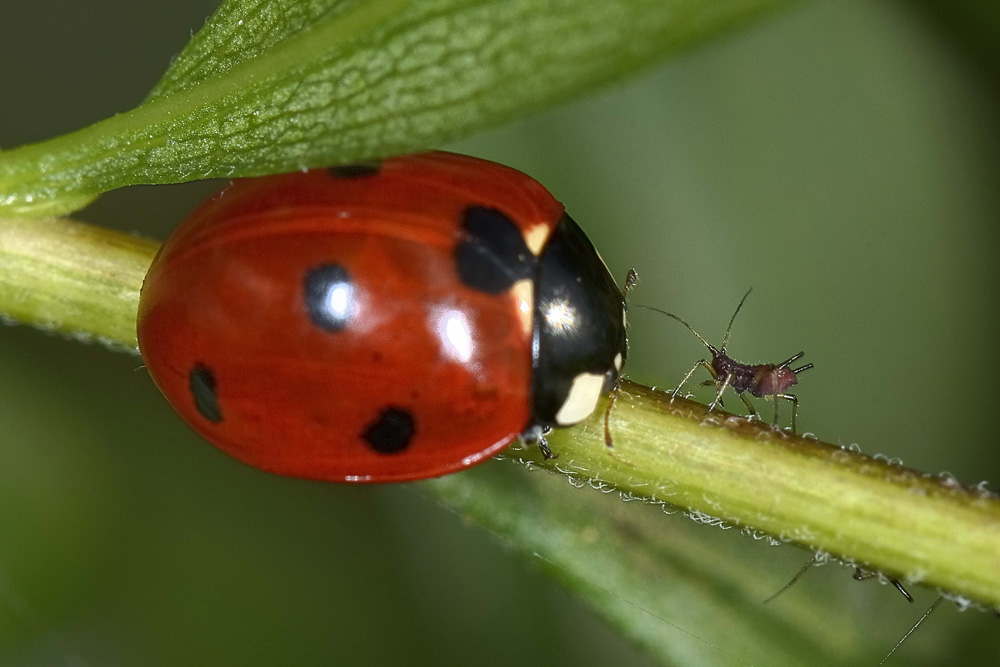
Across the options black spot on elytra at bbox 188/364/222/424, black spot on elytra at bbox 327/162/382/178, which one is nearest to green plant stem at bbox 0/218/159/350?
black spot on elytra at bbox 188/364/222/424

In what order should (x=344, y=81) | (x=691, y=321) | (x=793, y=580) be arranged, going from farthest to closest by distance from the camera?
(x=691, y=321)
(x=793, y=580)
(x=344, y=81)

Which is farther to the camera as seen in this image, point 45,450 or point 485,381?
point 45,450

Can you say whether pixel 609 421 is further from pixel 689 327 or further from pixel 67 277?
pixel 67 277

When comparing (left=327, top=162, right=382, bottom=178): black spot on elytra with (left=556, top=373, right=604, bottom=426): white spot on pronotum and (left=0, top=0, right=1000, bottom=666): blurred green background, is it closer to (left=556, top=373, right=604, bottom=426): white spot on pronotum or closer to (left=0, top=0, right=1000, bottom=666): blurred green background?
(left=556, top=373, right=604, bottom=426): white spot on pronotum

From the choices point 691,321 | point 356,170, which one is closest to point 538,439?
point 356,170

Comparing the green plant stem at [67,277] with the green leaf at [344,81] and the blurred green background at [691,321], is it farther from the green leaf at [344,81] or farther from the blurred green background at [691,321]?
the blurred green background at [691,321]

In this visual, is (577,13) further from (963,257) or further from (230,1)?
(963,257)

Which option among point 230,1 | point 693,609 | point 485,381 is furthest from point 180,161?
point 693,609
